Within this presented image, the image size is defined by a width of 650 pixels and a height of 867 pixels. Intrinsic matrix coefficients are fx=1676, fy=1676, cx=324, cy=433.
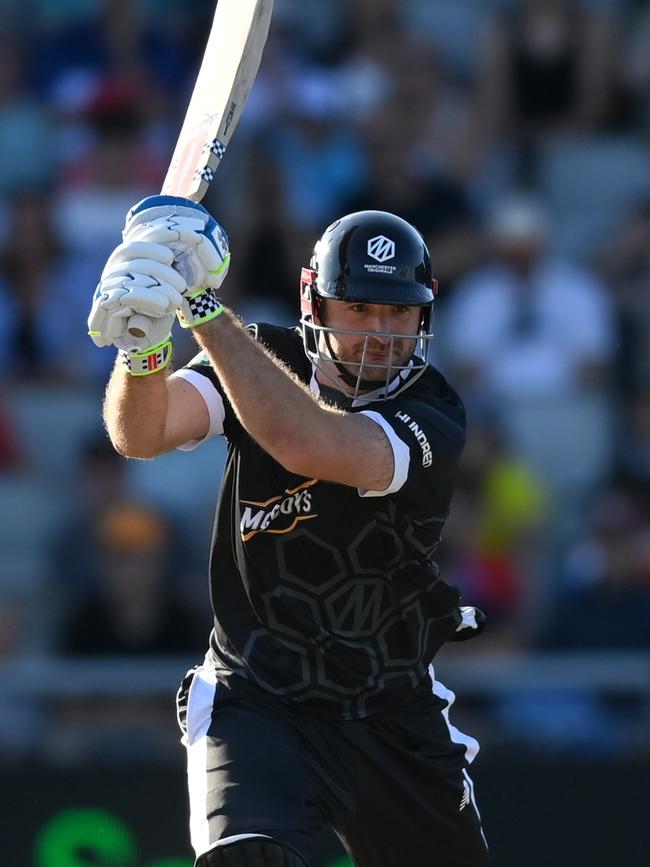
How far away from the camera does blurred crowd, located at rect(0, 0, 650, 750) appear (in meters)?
7.50

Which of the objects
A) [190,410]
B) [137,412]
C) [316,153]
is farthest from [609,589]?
[137,412]

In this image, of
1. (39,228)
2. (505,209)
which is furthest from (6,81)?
→ (505,209)

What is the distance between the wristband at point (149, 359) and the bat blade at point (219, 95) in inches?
18.4

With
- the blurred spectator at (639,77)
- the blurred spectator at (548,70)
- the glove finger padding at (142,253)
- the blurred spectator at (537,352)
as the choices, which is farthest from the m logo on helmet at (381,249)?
the blurred spectator at (639,77)

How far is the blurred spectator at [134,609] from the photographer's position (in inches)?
282

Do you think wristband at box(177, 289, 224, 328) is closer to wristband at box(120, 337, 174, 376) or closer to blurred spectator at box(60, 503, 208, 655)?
wristband at box(120, 337, 174, 376)

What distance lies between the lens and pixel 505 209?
8.95 metres

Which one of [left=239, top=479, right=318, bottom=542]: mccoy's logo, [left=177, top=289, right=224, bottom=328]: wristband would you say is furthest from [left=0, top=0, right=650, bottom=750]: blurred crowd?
[left=177, top=289, right=224, bottom=328]: wristband

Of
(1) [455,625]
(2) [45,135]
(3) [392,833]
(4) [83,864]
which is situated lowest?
(4) [83,864]

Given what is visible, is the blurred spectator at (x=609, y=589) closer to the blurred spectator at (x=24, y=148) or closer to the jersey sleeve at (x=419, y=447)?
the jersey sleeve at (x=419, y=447)

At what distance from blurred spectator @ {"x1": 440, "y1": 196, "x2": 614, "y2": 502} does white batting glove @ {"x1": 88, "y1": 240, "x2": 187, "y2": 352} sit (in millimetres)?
4534

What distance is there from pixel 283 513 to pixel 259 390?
52 centimetres

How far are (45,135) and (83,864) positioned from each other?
445 cm

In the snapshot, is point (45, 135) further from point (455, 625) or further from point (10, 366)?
point (455, 625)
